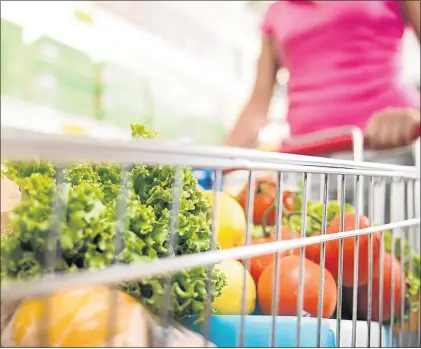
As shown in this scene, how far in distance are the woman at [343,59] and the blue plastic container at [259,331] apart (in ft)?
2.28

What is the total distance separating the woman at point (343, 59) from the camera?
1.26m

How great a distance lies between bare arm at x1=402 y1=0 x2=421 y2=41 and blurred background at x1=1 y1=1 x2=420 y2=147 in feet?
2.28

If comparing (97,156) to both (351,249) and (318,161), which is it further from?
(351,249)

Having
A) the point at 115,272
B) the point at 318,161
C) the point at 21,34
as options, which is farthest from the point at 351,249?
the point at 21,34

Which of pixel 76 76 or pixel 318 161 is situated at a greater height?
pixel 76 76

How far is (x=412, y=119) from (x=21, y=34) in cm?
166

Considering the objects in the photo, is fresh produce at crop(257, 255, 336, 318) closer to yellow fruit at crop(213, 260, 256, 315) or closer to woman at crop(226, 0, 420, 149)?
yellow fruit at crop(213, 260, 256, 315)

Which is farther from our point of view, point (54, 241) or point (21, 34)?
point (21, 34)

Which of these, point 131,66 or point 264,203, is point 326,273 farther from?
point 131,66

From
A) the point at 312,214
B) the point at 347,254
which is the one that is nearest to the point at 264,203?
the point at 312,214

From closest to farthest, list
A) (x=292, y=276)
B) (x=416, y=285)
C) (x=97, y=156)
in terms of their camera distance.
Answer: (x=97, y=156) < (x=292, y=276) < (x=416, y=285)

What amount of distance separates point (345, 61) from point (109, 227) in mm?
966

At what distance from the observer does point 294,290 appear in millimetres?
687

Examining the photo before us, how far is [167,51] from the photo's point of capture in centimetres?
273
